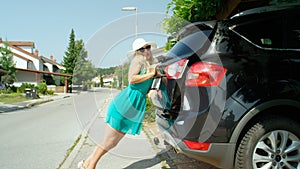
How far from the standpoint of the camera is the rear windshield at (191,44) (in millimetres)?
2662

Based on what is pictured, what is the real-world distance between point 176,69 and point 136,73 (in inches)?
24.3

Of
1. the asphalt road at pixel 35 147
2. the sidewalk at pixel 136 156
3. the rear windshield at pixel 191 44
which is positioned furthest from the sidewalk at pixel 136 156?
the rear windshield at pixel 191 44

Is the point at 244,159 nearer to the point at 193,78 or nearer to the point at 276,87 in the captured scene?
the point at 276,87

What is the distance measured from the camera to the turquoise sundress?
3166 mm

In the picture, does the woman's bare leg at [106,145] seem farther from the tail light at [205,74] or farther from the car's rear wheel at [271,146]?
the car's rear wheel at [271,146]

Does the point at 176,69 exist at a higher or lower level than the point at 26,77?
lower

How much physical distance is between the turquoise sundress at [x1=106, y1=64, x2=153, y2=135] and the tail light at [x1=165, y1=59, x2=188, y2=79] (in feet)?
1.13

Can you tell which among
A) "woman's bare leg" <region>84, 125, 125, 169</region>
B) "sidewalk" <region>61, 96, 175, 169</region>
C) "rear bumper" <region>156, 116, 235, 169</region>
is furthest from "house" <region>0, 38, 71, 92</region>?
"rear bumper" <region>156, 116, 235, 169</region>

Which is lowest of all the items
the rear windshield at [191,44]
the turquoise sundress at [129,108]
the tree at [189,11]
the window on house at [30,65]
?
the turquoise sundress at [129,108]

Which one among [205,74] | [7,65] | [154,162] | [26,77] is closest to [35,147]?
[154,162]

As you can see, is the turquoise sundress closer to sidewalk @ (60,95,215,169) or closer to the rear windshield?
the rear windshield

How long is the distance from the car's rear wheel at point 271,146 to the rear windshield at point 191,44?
1.07m

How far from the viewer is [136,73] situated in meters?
3.10

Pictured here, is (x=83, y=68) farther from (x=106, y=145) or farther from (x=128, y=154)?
(x=128, y=154)
